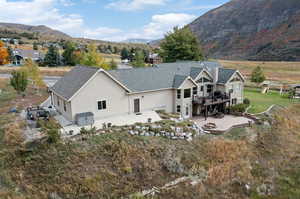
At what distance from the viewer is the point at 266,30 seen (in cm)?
12281

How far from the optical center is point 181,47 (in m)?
45.6

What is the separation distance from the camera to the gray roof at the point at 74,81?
64.7 ft

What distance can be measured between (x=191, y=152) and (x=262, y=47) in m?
107

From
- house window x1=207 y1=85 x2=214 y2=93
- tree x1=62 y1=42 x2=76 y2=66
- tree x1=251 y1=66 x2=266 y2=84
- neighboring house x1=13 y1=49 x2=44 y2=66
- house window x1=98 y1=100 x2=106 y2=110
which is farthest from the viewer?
neighboring house x1=13 y1=49 x2=44 y2=66

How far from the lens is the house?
19.8 meters

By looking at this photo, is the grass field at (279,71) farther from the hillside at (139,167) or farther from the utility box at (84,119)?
the utility box at (84,119)

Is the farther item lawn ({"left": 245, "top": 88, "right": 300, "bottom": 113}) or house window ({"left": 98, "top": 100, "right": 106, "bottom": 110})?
lawn ({"left": 245, "top": 88, "right": 300, "bottom": 113})

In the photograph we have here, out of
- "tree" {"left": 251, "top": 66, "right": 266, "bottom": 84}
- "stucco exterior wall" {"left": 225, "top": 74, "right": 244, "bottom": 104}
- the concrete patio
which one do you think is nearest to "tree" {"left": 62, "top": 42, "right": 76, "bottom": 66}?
"tree" {"left": 251, "top": 66, "right": 266, "bottom": 84}

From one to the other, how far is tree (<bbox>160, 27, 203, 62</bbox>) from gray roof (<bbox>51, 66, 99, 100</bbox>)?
26.8 meters

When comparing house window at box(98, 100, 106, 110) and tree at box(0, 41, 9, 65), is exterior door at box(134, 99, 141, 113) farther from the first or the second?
tree at box(0, 41, 9, 65)

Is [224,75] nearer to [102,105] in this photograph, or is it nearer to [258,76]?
[258,76]

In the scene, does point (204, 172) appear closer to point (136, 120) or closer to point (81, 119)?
point (136, 120)

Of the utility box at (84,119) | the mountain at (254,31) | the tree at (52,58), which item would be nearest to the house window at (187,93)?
the utility box at (84,119)

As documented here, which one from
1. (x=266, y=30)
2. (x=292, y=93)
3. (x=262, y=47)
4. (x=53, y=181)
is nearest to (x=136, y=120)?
(x=53, y=181)
